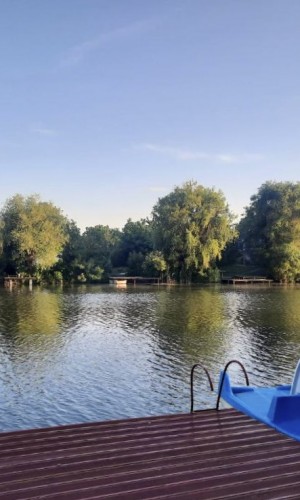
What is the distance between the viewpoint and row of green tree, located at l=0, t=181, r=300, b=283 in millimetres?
70750

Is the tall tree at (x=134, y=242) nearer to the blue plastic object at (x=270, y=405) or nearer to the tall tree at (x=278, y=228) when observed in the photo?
the tall tree at (x=278, y=228)

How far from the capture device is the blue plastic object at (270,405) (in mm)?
7656

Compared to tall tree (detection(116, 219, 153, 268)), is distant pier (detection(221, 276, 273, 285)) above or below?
below

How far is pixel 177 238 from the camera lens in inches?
2790

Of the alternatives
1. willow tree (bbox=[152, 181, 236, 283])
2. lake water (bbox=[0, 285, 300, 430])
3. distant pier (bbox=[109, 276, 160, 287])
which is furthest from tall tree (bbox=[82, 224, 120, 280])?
lake water (bbox=[0, 285, 300, 430])

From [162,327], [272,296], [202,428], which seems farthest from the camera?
[272,296]

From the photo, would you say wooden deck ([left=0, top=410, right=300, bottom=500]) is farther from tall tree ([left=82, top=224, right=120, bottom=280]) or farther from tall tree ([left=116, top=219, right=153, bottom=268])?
tall tree ([left=116, top=219, right=153, bottom=268])

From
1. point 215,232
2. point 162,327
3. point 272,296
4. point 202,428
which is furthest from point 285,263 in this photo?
point 202,428

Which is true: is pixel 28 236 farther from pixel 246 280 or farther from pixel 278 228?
pixel 278 228

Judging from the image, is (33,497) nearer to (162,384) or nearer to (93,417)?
(93,417)

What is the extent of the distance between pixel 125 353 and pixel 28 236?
4815cm

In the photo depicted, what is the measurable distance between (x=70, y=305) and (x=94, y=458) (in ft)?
125

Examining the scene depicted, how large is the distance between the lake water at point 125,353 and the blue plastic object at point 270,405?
6.39 m

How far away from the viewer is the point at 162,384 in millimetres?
18719
